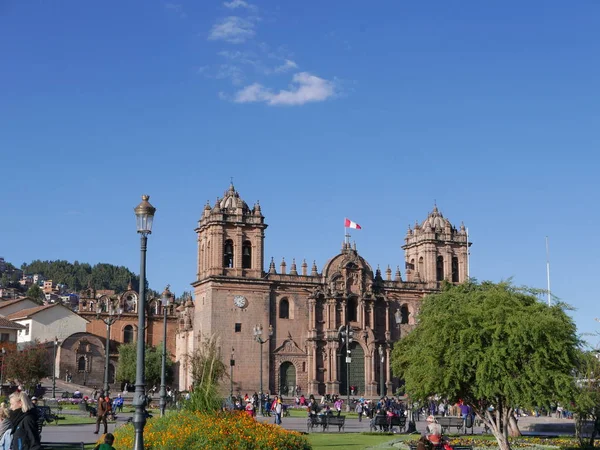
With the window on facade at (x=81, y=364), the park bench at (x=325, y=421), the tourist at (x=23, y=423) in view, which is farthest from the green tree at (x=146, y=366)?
the tourist at (x=23, y=423)

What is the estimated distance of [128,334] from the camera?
293 ft

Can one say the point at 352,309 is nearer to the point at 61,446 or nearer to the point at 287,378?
the point at 287,378

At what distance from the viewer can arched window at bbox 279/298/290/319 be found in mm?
65812

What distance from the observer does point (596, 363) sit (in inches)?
1096

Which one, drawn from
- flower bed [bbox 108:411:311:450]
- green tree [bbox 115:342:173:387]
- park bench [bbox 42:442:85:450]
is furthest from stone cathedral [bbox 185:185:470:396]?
flower bed [bbox 108:411:311:450]

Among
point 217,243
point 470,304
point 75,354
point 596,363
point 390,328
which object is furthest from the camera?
point 75,354

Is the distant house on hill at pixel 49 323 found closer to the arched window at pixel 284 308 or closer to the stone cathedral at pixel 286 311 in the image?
the stone cathedral at pixel 286 311

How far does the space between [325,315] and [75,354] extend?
993 inches

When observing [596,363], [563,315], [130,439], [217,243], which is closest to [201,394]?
[130,439]

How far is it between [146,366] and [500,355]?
5571cm

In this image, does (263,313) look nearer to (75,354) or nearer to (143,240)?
(75,354)

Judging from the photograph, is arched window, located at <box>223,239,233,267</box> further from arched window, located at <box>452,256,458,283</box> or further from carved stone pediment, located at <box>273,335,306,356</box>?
arched window, located at <box>452,256,458,283</box>

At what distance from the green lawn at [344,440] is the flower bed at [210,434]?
6.08 meters

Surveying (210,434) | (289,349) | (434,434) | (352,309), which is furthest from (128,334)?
(434,434)
